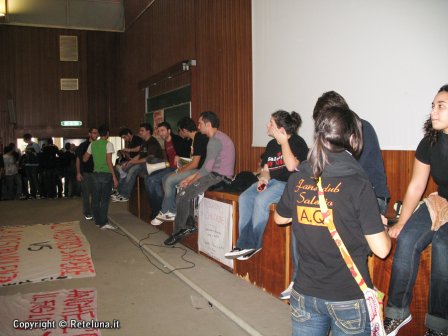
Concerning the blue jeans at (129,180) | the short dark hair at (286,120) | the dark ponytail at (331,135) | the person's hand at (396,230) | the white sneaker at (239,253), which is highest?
the short dark hair at (286,120)

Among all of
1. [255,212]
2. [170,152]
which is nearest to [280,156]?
[255,212]

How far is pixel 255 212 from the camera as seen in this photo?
3.83 m

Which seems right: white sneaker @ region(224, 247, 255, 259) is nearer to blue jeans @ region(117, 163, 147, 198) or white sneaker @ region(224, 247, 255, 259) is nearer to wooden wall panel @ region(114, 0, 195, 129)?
blue jeans @ region(117, 163, 147, 198)

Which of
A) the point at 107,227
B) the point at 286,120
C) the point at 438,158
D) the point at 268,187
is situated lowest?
the point at 107,227

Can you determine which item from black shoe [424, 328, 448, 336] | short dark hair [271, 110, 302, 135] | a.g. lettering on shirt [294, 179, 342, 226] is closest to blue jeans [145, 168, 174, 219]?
short dark hair [271, 110, 302, 135]

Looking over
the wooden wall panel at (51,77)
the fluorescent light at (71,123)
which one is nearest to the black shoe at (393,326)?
the wooden wall panel at (51,77)

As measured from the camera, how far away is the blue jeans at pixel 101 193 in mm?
7125

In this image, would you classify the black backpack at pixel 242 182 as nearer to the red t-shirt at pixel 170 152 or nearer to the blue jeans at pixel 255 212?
the blue jeans at pixel 255 212

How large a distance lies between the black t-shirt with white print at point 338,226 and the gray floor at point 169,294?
161 centimetres

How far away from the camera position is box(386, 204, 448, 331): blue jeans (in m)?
2.27

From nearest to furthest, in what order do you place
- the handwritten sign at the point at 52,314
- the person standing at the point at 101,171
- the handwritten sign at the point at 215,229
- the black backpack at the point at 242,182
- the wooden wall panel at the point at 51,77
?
the handwritten sign at the point at 52,314 < the handwritten sign at the point at 215,229 < the black backpack at the point at 242,182 < the person standing at the point at 101,171 < the wooden wall panel at the point at 51,77

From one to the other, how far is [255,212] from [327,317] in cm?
212

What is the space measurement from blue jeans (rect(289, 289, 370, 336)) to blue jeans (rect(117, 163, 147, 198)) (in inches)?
246

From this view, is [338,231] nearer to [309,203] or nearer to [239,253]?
[309,203]
